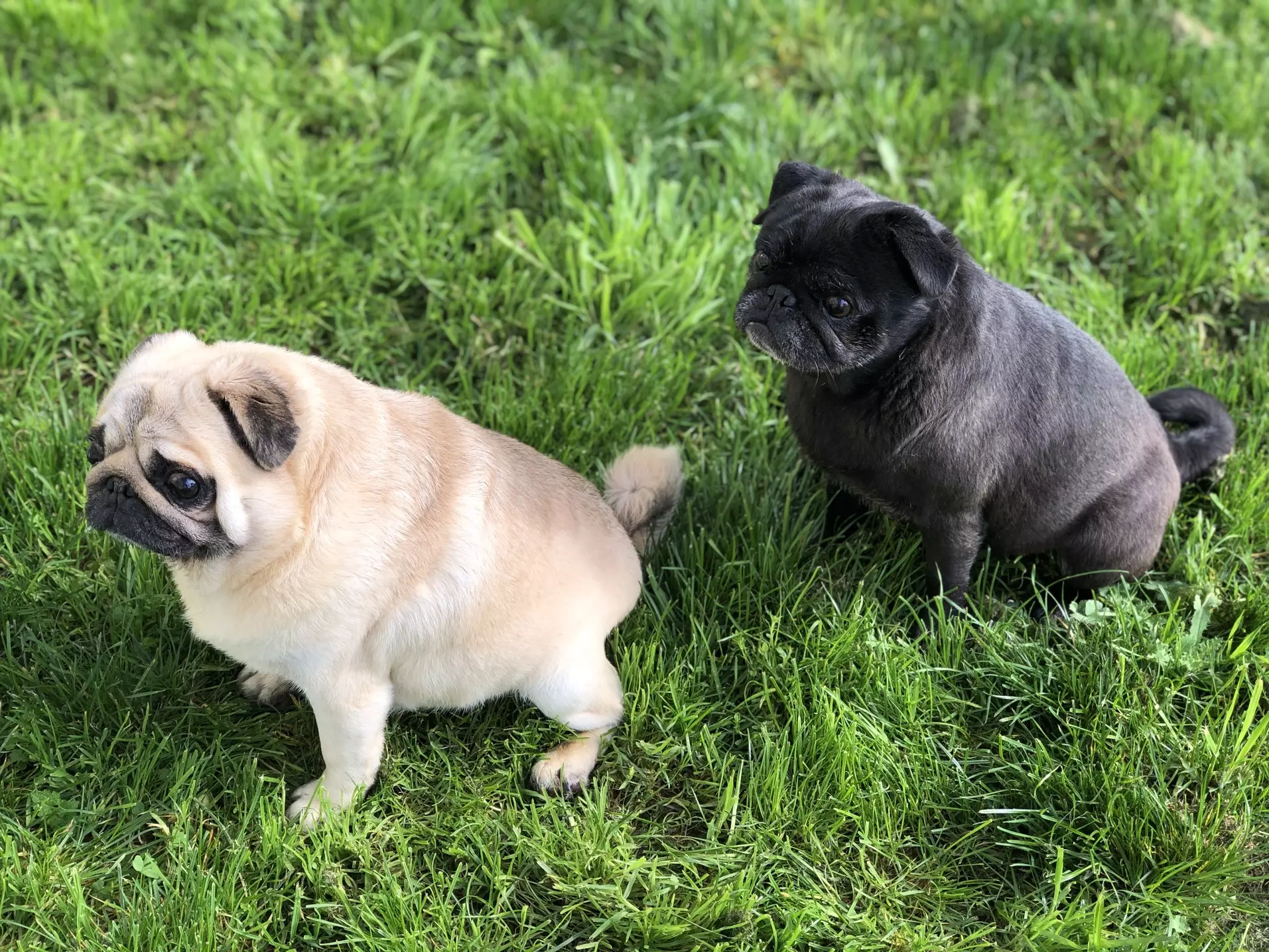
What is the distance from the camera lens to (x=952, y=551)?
384 cm

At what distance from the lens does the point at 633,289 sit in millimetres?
4988

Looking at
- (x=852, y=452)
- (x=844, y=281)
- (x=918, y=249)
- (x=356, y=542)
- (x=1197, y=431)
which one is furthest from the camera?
(x=1197, y=431)

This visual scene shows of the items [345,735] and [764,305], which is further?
[764,305]

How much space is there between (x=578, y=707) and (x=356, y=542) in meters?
0.98

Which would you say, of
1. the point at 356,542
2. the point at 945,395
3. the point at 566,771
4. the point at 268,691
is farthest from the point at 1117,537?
the point at 268,691

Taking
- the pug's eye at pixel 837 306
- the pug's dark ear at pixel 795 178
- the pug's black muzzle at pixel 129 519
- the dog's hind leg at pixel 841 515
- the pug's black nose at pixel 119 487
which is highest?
the pug's dark ear at pixel 795 178

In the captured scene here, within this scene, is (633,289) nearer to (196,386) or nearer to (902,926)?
(196,386)

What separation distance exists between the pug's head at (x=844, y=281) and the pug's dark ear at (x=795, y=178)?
133 millimetres

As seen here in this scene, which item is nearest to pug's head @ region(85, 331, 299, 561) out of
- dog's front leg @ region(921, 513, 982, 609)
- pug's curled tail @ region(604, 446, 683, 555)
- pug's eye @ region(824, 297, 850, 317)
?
pug's curled tail @ region(604, 446, 683, 555)

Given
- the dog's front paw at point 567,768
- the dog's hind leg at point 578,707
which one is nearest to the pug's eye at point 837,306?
the dog's hind leg at point 578,707

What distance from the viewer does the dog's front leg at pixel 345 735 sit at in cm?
320

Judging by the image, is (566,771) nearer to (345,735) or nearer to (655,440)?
(345,735)

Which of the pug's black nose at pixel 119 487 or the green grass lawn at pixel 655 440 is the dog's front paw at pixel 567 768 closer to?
the green grass lawn at pixel 655 440

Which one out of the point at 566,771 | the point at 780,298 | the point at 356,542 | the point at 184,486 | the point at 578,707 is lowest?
the point at 566,771
